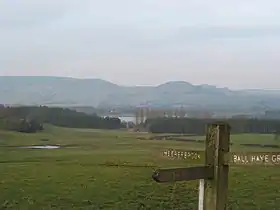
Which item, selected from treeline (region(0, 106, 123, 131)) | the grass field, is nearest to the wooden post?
the grass field

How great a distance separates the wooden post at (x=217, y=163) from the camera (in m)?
4.26

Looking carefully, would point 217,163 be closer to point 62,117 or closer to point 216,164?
point 216,164

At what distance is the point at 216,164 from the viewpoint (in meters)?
4.27

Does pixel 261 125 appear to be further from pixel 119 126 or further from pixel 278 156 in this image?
pixel 278 156

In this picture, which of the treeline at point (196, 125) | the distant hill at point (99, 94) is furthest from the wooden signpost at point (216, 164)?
the distant hill at point (99, 94)

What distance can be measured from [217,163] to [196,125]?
4135 cm

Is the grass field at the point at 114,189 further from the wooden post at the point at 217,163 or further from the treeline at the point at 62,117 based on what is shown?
the treeline at the point at 62,117

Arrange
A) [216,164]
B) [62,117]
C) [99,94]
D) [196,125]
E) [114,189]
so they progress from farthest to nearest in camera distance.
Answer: [99,94], [62,117], [196,125], [114,189], [216,164]

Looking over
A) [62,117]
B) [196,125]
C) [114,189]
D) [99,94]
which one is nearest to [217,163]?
[114,189]

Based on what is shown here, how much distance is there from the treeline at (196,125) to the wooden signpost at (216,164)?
33891 mm

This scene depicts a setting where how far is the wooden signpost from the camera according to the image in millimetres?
4184

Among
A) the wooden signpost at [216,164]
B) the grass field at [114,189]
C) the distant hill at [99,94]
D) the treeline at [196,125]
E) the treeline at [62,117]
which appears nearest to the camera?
the wooden signpost at [216,164]

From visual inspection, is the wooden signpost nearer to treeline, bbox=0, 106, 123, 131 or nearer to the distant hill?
treeline, bbox=0, 106, 123, 131

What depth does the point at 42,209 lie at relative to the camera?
38.8 ft
